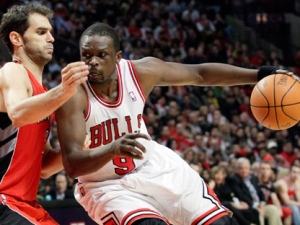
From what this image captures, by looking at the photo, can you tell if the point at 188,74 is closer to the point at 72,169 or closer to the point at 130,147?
the point at 72,169

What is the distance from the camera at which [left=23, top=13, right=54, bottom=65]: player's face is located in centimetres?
420

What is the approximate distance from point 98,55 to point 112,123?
1.51 ft

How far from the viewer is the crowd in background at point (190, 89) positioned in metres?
11.1

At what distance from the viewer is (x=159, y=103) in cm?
1278

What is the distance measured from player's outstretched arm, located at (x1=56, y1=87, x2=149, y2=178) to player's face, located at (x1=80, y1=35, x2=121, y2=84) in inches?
6.2

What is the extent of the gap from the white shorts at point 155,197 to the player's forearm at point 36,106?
839mm

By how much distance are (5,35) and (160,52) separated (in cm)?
1044

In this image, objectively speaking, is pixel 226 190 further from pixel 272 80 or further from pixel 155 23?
pixel 155 23

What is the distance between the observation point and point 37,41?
421 cm

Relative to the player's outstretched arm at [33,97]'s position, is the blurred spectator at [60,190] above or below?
below

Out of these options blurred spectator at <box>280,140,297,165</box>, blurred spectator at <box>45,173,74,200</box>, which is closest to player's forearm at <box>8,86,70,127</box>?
blurred spectator at <box>45,173,74,200</box>

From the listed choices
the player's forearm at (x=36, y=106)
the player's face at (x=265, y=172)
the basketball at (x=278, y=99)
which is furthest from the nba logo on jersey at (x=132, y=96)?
the player's face at (x=265, y=172)

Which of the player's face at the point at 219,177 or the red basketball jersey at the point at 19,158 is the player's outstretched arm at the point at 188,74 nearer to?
the red basketball jersey at the point at 19,158

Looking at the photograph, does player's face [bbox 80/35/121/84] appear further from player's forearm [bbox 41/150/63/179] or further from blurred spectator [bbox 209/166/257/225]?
blurred spectator [bbox 209/166/257/225]
